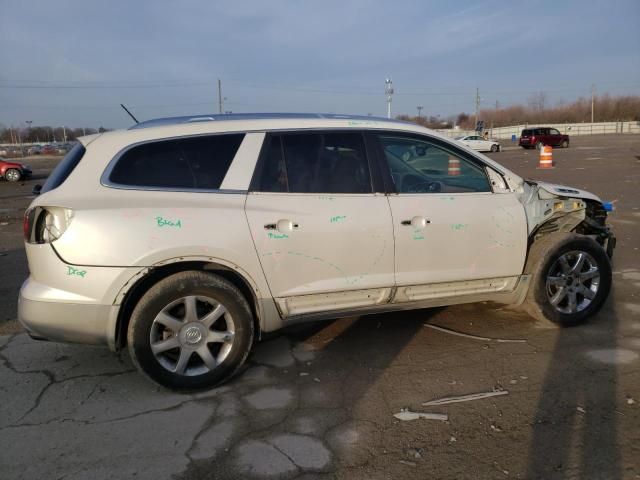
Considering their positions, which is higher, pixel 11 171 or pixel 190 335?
pixel 11 171

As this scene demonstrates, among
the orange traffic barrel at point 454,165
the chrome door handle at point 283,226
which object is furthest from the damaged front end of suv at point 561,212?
the chrome door handle at point 283,226

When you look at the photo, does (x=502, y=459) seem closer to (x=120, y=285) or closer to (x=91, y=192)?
(x=120, y=285)

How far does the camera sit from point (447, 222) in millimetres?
3854

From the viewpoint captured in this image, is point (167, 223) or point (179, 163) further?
point (179, 163)

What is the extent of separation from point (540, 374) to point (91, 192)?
129 inches

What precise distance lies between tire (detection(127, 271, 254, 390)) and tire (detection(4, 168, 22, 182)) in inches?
928

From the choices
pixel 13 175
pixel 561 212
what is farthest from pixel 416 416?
pixel 13 175

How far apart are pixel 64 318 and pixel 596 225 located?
4491mm

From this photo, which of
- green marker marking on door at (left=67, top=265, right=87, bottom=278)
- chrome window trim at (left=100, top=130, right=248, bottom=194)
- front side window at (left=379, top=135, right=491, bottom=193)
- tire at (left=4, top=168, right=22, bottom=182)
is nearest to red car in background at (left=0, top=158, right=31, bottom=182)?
tire at (left=4, top=168, right=22, bottom=182)

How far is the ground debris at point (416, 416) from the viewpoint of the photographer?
308cm

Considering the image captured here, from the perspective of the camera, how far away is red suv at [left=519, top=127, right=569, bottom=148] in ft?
137

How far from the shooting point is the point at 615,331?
170 inches

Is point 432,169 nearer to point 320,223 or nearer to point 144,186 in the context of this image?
point 320,223

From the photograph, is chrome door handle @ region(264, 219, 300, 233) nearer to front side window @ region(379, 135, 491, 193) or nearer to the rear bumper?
front side window @ region(379, 135, 491, 193)
